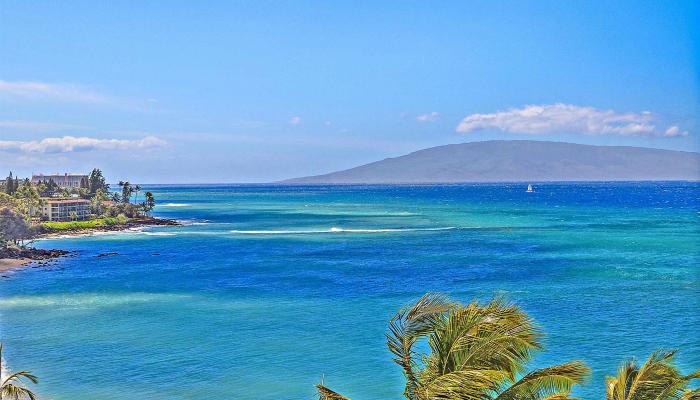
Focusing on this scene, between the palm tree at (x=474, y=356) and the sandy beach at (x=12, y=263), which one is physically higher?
the palm tree at (x=474, y=356)

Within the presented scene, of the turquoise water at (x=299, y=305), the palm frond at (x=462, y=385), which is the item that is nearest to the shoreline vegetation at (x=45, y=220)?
the turquoise water at (x=299, y=305)

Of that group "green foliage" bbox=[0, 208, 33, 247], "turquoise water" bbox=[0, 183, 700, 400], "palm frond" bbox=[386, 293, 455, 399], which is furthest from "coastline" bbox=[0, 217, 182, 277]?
"palm frond" bbox=[386, 293, 455, 399]

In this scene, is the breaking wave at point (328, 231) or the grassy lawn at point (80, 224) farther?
the grassy lawn at point (80, 224)

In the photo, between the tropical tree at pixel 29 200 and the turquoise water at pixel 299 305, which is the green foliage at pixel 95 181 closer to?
the tropical tree at pixel 29 200

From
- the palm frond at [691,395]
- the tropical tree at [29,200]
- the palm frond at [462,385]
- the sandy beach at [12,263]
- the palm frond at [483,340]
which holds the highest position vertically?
the tropical tree at [29,200]

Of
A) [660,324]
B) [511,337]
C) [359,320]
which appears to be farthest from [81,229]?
[511,337]

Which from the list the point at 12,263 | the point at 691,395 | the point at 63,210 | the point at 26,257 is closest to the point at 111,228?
the point at 63,210

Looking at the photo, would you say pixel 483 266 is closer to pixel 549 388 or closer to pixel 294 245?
pixel 294 245
